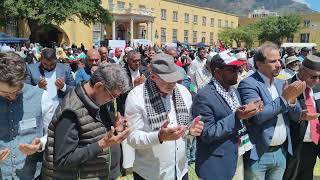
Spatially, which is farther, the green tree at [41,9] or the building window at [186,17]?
the building window at [186,17]

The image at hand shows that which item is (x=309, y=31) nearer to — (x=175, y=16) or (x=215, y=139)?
(x=175, y=16)

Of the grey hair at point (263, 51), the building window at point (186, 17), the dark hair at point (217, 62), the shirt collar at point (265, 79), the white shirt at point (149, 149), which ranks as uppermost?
the building window at point (186, 17)

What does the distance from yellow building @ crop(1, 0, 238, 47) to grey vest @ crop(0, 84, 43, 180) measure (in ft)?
136

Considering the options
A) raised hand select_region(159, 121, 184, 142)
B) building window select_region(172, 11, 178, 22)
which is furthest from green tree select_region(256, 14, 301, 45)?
raised hand select_region(159, 121, 184, 142)

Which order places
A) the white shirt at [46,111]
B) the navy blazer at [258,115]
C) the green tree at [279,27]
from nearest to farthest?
the white shirt at [46,111], the navy blazer at [258,115], the green tree at [279,27]

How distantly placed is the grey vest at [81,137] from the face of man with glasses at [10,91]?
0.98 feet

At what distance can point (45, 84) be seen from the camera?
216 inches

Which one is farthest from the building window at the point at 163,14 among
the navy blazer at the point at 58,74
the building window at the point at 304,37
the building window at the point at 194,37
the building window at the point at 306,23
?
the navy blazer at the point at 58,74

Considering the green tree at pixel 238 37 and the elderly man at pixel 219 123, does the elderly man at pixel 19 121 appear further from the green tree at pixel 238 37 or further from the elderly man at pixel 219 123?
the green tree at pixel 238 37

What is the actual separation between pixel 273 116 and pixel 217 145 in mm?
605

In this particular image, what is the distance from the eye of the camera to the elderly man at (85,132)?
9.11 feet

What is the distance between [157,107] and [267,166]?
47.6 inches

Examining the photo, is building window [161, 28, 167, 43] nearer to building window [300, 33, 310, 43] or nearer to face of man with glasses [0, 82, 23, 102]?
building window [300, 33, 310, 43]

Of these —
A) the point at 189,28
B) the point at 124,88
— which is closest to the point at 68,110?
the point at 124,88
